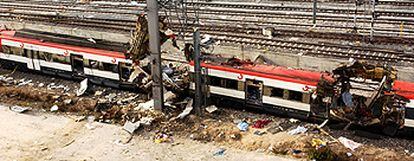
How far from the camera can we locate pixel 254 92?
62.8 feet

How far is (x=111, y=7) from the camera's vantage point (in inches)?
1291

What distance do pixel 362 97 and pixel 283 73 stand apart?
110 inches

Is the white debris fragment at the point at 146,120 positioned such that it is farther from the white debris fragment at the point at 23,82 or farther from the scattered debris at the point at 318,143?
the white debris fragment at the point at 23,82

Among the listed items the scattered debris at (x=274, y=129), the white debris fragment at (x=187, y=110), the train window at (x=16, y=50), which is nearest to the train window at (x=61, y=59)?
the train window at (x=16, y=50)

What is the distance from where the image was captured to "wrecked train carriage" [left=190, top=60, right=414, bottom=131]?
57.1ft

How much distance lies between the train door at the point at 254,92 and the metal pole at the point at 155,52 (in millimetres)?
3218

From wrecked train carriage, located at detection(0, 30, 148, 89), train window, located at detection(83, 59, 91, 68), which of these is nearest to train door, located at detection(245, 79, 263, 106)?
wrecked train carriage, located at detection(0, 30, 148, 89)

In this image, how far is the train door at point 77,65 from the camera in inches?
890

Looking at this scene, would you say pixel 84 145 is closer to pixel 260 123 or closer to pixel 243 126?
pixel 243 126

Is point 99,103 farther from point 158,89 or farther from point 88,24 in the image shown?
point 88,24

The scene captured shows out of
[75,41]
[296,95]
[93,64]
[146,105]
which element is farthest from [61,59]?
[296,95]

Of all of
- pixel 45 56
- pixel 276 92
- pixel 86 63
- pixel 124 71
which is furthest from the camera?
pixel 45 56

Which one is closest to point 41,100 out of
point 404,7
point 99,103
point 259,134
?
point 99,103

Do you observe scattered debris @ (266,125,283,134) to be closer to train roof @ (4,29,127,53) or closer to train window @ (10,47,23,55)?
train roof @ (4,29,127,53)
